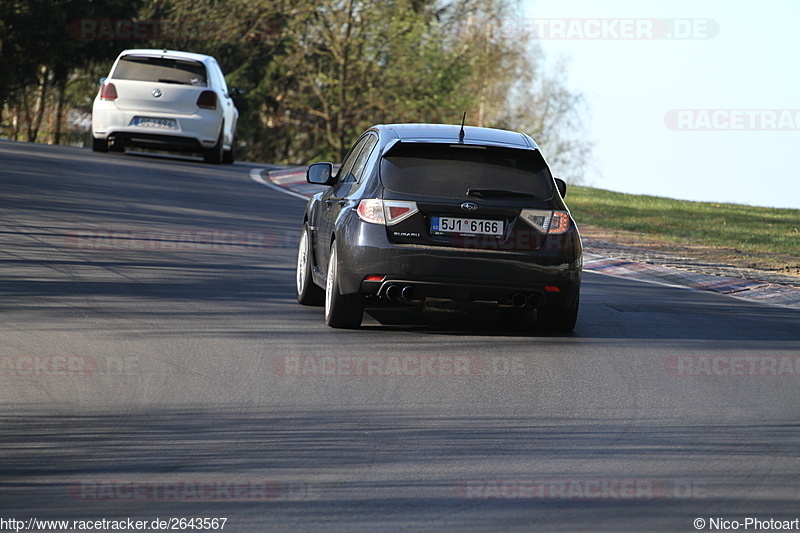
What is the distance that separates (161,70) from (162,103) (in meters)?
0.79

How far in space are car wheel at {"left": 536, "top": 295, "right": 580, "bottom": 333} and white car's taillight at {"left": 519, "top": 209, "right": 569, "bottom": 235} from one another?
0.71m

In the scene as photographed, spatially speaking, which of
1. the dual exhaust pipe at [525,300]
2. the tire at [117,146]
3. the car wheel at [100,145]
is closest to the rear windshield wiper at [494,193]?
the dual exhaust pipe at [525,300]

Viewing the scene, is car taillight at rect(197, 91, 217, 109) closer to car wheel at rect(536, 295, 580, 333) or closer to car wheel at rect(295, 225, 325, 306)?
car wheel at rect(295, 225, 325, 306)

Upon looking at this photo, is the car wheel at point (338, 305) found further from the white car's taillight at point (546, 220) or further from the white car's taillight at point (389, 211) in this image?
the white car's taillight at point (546, 220)

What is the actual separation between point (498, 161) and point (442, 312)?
6.23 ft

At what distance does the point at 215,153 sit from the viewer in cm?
2412

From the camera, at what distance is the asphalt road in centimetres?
538

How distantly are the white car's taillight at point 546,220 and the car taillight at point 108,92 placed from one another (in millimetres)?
14622

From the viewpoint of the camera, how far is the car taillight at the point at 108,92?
2245 cm

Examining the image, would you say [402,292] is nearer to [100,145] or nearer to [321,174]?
[321,174]

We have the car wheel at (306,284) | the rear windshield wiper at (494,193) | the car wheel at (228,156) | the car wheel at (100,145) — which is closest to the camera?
the rear windshield wiper at (494,193)

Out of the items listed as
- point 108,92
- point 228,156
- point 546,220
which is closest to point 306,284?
point 546,220

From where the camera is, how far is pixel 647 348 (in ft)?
31.3

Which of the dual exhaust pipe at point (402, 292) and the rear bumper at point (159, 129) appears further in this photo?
the rear bumper at point (159, 129)
